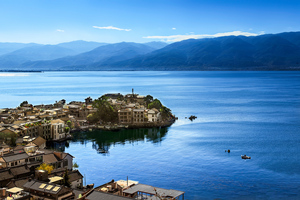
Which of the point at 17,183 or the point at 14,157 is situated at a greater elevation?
the point at 14,157

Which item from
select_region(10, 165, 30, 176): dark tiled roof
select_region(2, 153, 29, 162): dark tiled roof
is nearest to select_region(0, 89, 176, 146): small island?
select_region(2, 153, 29, 162): dark tiled roof

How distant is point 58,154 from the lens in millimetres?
25250

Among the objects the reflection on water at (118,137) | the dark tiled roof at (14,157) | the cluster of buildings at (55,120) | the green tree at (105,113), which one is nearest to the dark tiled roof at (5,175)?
the dark tiled roof at (14,157)

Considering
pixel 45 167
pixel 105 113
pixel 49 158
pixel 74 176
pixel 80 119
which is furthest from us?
pixel 80 119

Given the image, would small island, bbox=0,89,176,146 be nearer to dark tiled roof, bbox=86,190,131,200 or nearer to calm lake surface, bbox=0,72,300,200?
calm lake surface, bbox=0,72,300,200

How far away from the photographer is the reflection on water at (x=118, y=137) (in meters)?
37.7

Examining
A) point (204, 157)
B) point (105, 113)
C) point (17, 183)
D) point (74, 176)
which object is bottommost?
point (204, 157)

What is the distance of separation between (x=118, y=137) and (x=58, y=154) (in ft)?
52.7

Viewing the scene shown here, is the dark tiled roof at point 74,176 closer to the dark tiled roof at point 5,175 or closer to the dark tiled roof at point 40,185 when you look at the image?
the dark tiled roof at point 40,185

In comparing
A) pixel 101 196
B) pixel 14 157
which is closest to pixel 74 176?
pixel 14 157

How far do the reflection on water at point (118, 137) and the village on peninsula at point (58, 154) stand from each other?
4.76ft

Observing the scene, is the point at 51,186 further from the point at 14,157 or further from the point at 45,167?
the point at 14,157

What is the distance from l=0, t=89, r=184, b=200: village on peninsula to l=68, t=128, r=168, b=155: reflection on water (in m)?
1.45

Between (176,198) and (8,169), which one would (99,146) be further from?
(176,198)
